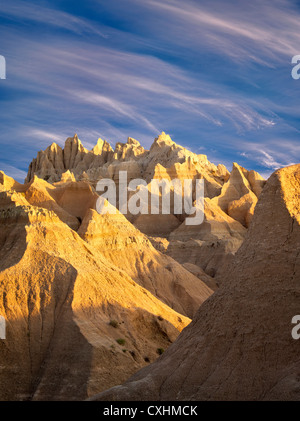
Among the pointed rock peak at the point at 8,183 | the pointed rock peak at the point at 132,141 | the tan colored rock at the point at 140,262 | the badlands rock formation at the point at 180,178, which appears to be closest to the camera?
the tan colored rock at the point at 140,262

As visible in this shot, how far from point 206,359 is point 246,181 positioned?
3358 inches

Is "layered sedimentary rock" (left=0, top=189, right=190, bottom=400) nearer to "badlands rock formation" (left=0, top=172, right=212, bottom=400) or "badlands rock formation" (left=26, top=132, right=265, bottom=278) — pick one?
"badlands rock formation" (left=0, top=172, right=212, bottom=400)

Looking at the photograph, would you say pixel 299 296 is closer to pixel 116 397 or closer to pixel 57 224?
pixel 116 397

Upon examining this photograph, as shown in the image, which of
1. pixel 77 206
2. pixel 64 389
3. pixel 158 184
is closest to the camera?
pixel 64 389

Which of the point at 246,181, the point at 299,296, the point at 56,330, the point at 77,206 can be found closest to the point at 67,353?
the point at 56,330

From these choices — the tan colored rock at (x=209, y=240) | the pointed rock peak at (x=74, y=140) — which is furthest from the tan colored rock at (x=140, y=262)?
the pointed rock peak at (x=74, y=140)

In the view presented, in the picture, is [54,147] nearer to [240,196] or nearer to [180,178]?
[180,178]

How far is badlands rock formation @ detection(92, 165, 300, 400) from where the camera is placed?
17.1 metres

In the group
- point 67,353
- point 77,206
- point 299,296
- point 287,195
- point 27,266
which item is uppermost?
point 77,206

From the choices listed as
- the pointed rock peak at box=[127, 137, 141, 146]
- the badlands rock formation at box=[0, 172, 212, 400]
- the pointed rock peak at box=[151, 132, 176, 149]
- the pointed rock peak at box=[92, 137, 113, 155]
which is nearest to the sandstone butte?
the badlands rock formation at box=[0, 172, 212, 400]

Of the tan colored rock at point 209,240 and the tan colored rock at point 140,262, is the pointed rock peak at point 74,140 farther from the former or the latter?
the tan colored rock at point 140,262

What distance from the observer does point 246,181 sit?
101938 millimetres

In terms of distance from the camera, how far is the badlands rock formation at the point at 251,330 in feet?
56.1

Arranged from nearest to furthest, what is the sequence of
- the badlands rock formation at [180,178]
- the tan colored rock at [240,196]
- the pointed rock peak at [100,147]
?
1. the badlands rock formation at [180,178]
2. the tan colored rock at [240,196]
3. the pointed rock peak at [100,147]
